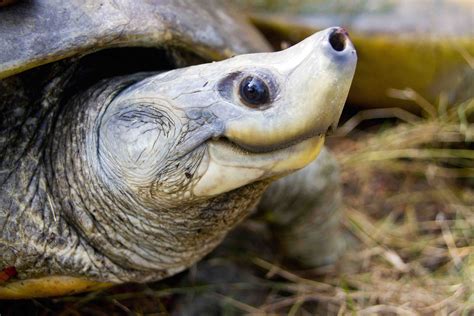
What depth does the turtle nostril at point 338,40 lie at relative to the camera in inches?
39.8

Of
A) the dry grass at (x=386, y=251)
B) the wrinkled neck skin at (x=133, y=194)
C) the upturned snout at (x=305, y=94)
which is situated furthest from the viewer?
the dry grass at (x=386, y=251)

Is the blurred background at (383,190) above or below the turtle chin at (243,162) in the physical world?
below

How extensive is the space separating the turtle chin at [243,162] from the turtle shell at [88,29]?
0.31 m

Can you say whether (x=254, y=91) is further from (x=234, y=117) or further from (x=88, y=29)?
(x=88, y=29)

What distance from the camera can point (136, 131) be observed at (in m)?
1.16

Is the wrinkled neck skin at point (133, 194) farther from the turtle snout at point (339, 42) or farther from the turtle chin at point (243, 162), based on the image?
the turtle snout at point (339, 42)

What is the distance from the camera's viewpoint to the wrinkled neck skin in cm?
113

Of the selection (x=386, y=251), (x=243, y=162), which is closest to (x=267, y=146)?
(x=243, y=162)

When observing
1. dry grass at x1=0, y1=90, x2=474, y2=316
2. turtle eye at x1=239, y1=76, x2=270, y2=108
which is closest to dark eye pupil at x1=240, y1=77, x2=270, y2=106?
turtle eye at x1=239, y1=76, x2=270, y2=108

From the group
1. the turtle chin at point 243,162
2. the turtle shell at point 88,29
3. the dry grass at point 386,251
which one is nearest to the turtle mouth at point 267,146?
the turtle chin at point 243,162

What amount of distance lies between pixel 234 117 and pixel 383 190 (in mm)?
1319

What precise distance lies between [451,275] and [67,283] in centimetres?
101

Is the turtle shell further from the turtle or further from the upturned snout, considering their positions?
the upturned snout

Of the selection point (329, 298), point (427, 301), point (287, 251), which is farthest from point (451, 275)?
point (287, 251)
